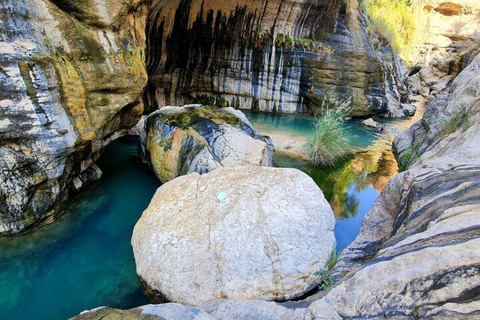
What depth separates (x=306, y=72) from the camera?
9648 mm

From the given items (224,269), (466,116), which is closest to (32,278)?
(224,269)

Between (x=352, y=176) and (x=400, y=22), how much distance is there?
42.6ft

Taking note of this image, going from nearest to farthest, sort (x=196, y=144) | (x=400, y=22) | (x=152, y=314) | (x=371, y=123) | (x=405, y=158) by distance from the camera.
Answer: (x=152, y=314) < (x=196, y=144) < (x=405, y=158) < (x=371, y=123) < (x=400, y=22)

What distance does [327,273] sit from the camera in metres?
2.54

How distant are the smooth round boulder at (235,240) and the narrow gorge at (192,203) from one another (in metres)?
0.01

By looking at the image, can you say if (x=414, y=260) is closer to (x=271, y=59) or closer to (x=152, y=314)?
(x=152, y=314)

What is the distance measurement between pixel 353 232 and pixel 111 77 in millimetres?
3759

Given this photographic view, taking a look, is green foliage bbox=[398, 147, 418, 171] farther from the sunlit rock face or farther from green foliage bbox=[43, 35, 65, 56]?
green foliage bbox=[43, 35, 65, 56]

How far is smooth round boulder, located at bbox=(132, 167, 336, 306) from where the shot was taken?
2.79 m

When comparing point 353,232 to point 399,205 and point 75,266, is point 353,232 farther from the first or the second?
point 75,266

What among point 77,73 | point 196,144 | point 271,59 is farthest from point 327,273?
point 271,59

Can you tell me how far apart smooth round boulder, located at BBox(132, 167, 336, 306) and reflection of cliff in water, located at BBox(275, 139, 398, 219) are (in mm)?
1451

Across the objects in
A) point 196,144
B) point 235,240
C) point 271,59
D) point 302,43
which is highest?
point 302,43

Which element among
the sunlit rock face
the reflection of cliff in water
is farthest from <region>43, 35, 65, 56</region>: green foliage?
the sunlit rock face
